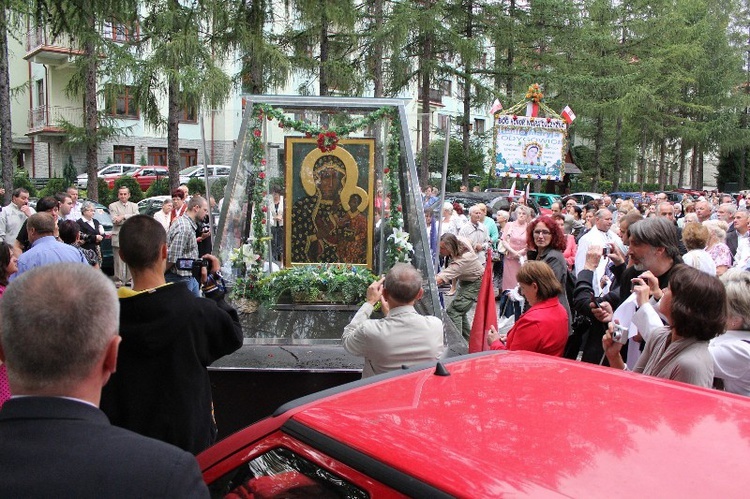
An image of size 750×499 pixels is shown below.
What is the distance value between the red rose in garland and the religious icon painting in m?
0.07

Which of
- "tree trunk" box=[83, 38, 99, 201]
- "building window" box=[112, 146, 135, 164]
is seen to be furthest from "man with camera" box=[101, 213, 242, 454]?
"building window" box=[112, 146, 135, 164]

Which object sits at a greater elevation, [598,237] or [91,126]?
[91,126]

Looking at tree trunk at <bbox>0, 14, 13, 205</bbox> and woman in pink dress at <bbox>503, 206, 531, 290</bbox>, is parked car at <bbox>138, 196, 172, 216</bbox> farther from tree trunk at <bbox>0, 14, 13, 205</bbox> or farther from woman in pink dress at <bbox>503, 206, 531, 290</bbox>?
woman in pink dress at <bbox>503, 206, 531, 290</bbox>

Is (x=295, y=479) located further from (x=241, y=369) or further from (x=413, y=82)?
(x=413, y=82)

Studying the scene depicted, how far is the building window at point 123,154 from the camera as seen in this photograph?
3956 cm

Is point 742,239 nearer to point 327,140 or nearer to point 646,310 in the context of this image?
point 327,140

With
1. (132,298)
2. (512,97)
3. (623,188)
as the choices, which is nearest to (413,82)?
(512,97)

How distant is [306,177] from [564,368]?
20.5 ft

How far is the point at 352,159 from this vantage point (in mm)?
8531

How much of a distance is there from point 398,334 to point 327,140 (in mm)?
4975

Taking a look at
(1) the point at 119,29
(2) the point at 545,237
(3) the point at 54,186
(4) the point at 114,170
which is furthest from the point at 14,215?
(4) the point at 114,170

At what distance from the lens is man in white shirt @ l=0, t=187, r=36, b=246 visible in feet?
35.9

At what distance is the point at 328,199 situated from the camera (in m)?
8.52

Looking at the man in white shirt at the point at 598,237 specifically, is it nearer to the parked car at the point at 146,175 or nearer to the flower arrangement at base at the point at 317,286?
the flower arrangement at base at the point at 317,286
